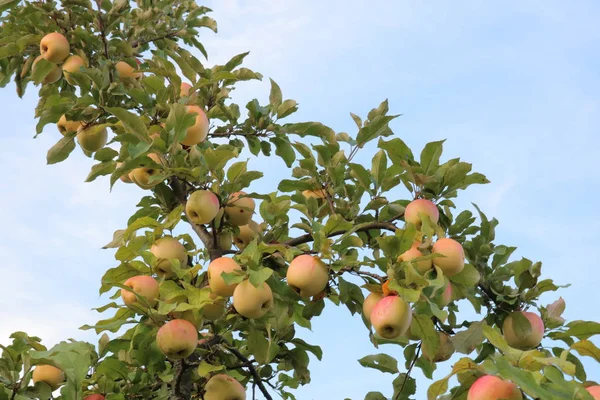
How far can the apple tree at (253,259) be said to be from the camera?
280cm

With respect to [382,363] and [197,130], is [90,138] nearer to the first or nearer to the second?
[197,130]

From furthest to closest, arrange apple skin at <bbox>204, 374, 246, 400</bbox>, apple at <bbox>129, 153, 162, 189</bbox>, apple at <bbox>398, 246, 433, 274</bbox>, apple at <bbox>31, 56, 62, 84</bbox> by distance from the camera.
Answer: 1. apple at <bbox>31, 56, 62, 84</bbox>
2. apple at <bbox>129, 153, 162, 189</bbox>
3. apple skin at <bbox>204, 374, 246, 400</bbox>
4. apple at <bbox>398, 246, 433, 274</bbox>

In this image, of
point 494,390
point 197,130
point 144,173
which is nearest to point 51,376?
point 144,173

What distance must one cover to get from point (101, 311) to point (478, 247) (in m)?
1.85

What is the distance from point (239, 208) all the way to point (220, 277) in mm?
536

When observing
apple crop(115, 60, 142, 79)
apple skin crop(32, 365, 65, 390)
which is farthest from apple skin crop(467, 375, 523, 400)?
apple crop(115, 60, 142, 79)

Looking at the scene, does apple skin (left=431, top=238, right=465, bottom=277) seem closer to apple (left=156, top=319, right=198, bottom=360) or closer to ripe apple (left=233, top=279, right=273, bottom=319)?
ripe apple (left=233, top=279, right=273, bottom=319)

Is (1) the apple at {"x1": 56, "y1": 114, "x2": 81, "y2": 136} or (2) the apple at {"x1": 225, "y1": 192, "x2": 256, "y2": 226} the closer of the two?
(2) the apple at {"x1": 225, "y1": 192, "x2": 256, "y2": 226}

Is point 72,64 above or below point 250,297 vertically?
above

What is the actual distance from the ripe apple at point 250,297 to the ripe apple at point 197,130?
0.94m

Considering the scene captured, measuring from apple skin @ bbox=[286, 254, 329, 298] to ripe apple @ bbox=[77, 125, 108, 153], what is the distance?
164cm

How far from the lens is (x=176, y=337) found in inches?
115

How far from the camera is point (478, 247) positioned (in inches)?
130

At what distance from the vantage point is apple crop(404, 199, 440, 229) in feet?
9.86
